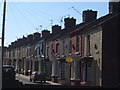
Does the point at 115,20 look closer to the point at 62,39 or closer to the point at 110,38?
the point at 110,38

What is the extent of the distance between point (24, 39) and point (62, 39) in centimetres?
3619

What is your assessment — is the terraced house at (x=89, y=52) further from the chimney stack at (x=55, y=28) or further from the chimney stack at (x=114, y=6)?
the chimney stack at (x=55, y=28)

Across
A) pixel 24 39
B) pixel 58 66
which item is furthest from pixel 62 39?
pixel 24 39

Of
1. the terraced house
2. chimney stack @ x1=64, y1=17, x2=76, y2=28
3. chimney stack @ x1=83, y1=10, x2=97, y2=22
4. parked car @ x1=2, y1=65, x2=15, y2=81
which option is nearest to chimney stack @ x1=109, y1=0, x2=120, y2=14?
the terraced house

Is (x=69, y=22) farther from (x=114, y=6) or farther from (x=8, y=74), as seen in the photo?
(x=8, y=74)

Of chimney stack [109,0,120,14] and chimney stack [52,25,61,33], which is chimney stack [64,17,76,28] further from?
chimney stack [109,0,120,14]

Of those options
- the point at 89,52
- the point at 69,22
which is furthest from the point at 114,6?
the point at 69,22

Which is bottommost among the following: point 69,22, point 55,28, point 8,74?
point 8,74

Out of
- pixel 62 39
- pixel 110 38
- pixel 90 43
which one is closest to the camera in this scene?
pixel 110 38

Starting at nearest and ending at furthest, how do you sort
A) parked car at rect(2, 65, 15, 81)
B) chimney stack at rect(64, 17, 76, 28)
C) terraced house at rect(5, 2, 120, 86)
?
A: parked car at rect(2, 65, 15, 81) < terraced house at rect(5, 2, 120, 86) < chimney stack at rect(64, 17, 76, 28)

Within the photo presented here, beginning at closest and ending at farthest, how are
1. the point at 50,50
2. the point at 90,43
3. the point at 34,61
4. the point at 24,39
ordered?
the point at 90,43 < the point at 50,50 < the point at 34,61 < the point at 24,39

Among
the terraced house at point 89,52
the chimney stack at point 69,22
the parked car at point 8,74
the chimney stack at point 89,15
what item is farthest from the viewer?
the chimney stack at point 69,22

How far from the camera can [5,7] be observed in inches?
984

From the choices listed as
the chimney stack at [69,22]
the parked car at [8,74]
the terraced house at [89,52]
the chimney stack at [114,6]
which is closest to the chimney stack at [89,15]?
the terraced house at [89,52]
